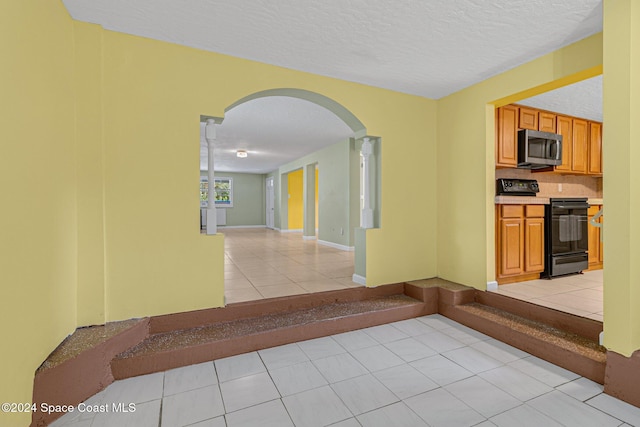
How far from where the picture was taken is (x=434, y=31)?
7.50 feet

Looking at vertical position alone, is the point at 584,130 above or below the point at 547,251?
above

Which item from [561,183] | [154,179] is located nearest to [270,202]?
[561,183]

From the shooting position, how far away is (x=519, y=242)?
3582mm

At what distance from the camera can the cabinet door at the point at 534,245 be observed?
363 cm

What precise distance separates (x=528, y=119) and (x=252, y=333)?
3917 mm

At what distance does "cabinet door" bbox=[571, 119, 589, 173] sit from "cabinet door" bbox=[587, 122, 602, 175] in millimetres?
95

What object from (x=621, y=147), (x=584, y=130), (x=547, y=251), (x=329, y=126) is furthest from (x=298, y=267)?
(x=584, y=130)

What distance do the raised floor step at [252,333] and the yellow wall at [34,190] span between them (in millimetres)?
505

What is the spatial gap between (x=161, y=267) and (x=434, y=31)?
272cm

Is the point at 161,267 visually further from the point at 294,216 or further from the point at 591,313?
the point at 294,216

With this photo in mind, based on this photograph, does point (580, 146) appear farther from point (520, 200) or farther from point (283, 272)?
point (283, 272)

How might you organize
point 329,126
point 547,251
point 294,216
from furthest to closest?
point 294,216
point 329,126
point 547,251

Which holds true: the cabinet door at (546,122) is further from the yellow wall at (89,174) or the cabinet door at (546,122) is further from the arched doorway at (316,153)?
the yellow wall at (89,174)

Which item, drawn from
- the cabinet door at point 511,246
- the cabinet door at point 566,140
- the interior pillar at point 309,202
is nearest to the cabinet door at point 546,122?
the cabinet door at point 566,140
